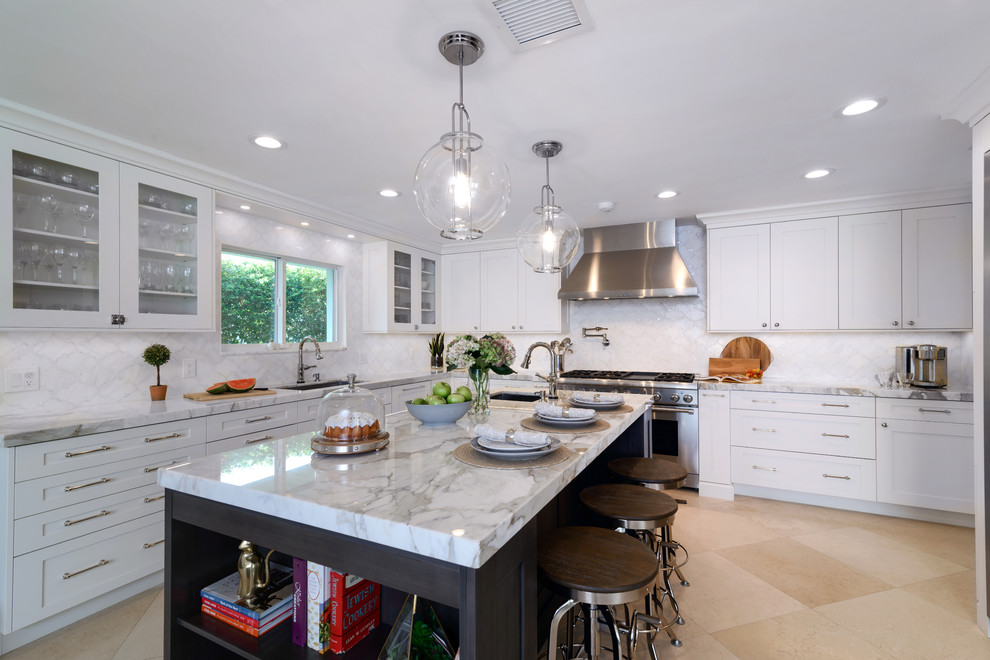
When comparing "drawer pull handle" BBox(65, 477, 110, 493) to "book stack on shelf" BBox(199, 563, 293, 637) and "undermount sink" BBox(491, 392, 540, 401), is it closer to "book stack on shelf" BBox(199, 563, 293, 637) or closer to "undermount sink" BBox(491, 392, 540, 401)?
"book stack on shelf" BBox(199, 563, 293, 637)

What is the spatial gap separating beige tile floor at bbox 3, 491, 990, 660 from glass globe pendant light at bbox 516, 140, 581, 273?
1936 mm

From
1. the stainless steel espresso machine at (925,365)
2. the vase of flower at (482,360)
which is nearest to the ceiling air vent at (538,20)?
the vase of flower at (482,360)

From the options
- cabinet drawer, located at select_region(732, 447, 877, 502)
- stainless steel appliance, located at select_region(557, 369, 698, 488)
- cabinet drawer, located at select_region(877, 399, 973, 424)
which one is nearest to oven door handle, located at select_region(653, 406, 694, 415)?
stainless steel appliance, located at select_region(557, 369, 698, 488)

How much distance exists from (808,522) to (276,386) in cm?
429

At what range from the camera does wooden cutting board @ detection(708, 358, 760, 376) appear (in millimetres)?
4105

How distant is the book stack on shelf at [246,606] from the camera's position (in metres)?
1.24

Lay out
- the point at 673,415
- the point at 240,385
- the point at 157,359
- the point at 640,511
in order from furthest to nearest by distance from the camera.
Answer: the point at 673,415
the point at 240,385
the point at 157,359
the point at 640,511

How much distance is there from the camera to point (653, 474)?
7.34ft

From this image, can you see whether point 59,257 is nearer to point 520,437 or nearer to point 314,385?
point 314,385

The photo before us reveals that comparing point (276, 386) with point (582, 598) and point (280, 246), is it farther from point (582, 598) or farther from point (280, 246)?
point (582, 598)

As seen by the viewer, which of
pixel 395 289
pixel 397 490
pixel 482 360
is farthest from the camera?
pixel 395 289

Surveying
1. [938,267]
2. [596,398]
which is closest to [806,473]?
[938,267]

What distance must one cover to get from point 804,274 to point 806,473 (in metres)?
1.64

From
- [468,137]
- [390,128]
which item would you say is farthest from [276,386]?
[468,137]
